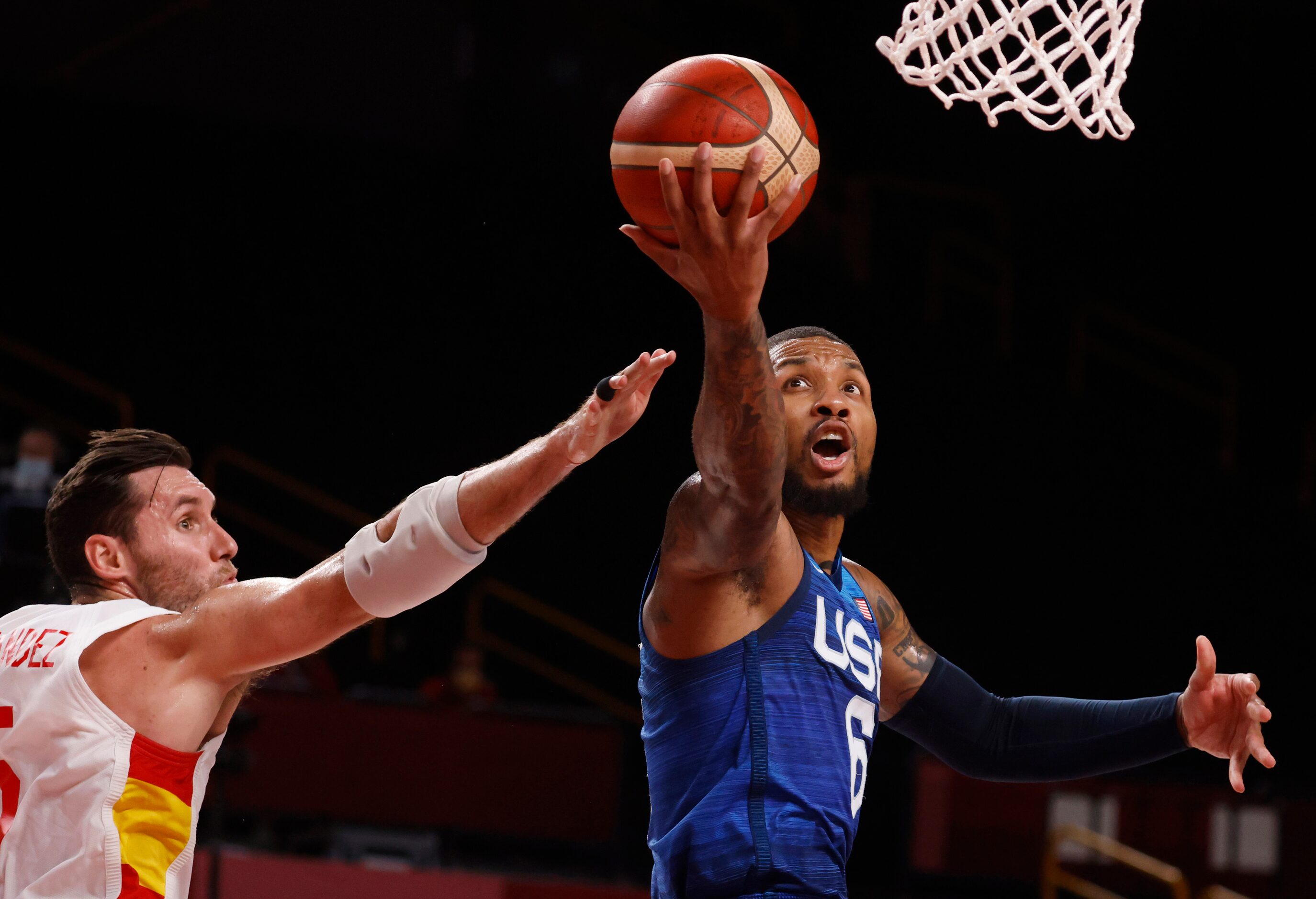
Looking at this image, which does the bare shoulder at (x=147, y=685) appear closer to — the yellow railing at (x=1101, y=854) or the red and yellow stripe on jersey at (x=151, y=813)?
the red and yellow stripe on jersey at (x=151, y=813)

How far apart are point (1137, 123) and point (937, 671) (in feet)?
39.4

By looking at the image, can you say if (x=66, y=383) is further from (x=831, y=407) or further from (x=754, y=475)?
(x=754, y=475)

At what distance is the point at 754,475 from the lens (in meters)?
2.58

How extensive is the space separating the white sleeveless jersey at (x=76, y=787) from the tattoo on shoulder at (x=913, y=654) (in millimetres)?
1793

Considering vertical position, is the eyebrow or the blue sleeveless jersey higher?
the eyebrow

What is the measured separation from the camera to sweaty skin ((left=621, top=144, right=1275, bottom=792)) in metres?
2.43

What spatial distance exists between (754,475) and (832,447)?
2.60ft

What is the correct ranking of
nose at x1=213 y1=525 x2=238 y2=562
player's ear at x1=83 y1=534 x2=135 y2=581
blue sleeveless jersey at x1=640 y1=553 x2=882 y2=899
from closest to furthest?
1. blue sleeveless jersey at x1=640 y1=553 x2=882 y2=899
2. player's ear at x1=83 y1=534 x2=135 y2=581
3. nose at x1=213 y1=525 x2=238 y2=562

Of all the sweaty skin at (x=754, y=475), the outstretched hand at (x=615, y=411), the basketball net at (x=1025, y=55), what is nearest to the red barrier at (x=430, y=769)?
the sweaty skin at (x=754, y=475)

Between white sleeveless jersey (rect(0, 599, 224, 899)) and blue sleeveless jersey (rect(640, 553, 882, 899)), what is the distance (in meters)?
0.96

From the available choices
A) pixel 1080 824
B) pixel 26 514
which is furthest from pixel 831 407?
pixel 26 514

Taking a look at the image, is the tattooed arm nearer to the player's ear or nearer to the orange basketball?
the orange basketball

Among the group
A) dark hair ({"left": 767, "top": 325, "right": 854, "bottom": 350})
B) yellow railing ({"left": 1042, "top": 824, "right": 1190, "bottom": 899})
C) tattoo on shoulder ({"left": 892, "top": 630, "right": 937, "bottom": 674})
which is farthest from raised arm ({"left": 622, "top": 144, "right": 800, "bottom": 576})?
yellow railing ({"left": 1042, "top": 824, "right": 1190, "bottom": 899})

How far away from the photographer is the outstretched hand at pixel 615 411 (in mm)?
2547
